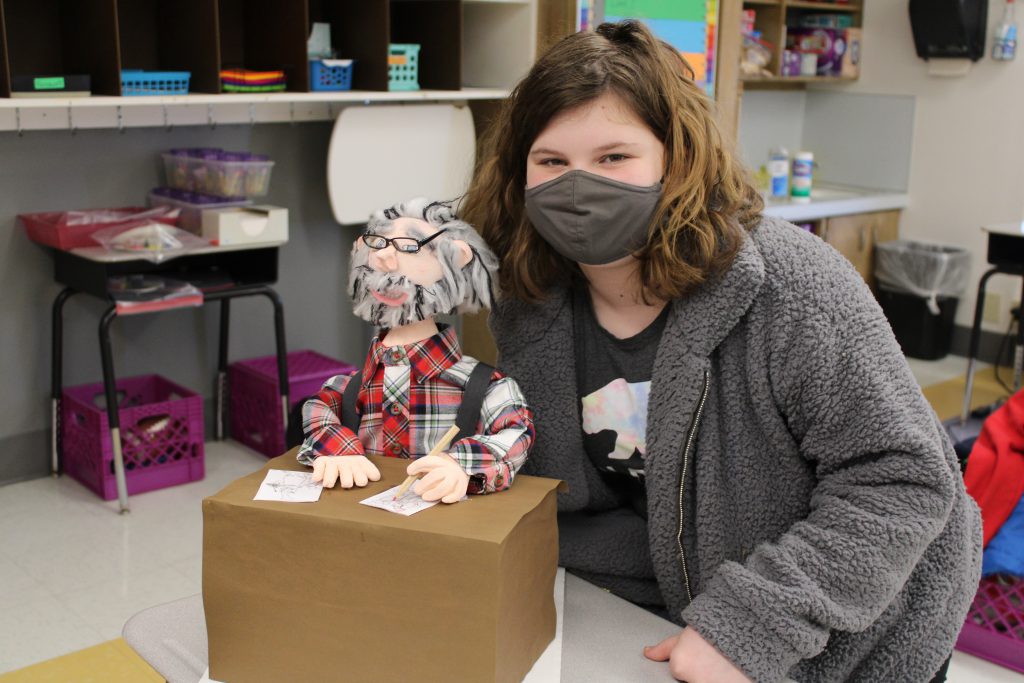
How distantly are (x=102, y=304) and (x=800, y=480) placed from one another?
2620mm

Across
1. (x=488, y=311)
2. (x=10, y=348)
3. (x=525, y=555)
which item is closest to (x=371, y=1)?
(x=10, y=348)

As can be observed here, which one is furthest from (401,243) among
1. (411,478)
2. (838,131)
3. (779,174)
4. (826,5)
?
(838,131)

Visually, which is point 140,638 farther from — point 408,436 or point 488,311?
point 488,311

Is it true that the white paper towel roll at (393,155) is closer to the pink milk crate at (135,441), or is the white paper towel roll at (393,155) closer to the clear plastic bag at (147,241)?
the clear plastic bag at (147,241)

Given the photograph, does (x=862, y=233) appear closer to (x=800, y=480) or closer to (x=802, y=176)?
(x=802, y=176)

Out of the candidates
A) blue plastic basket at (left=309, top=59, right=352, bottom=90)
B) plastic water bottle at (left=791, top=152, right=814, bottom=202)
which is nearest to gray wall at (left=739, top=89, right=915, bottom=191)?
plastic water bottle at (left=791, top=152, right=814, bottom=202)

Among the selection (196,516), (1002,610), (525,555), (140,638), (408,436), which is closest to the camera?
(525,555)

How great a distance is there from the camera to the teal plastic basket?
3.23m

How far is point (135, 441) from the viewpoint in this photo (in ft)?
9.77

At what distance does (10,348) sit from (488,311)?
2230mm

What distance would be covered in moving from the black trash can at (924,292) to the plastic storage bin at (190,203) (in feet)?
10.3

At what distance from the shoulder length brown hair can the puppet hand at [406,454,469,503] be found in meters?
0.32

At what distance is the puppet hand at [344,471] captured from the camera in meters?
1.07

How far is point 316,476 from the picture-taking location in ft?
3.52
